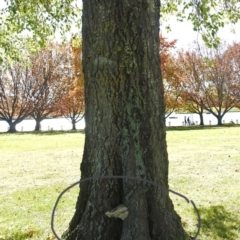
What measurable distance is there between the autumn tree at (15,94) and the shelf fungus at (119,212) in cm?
3624

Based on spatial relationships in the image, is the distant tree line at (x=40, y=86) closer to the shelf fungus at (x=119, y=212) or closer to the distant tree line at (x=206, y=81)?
the distant tree line at (x=206, y=81)

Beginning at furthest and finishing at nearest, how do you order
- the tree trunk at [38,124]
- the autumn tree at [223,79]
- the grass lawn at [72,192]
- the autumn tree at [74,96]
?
Answer: the tree trunk at [38,124]
the autumn tree at [223,79]
the autumn tree at [74,96]
the grass lawn at [72,192]

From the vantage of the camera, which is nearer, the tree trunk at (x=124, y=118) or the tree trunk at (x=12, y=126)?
the tree trunk at (x=124, y=118)

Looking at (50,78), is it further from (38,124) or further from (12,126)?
(12,126)

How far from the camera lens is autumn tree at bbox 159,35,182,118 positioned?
3400cm

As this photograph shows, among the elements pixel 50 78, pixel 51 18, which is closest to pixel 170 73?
pixel 50 78

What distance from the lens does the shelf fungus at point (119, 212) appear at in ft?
11.5

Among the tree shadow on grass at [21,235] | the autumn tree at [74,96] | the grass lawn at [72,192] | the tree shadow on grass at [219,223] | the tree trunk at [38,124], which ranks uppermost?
the autumn tree at [74,96]

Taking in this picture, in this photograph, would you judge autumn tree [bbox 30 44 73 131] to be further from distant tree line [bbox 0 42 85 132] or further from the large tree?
the large tree

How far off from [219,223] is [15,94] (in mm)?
36027

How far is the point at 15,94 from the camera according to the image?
38250 millimetres

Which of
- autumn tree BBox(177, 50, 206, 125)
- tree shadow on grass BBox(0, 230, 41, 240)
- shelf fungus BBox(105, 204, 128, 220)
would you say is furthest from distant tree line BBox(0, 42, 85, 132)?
shelf fungus BBox(105, 204, 128, 220)

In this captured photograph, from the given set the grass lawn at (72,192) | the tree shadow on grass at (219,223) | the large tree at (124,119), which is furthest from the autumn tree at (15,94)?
the large tree at (124,119)

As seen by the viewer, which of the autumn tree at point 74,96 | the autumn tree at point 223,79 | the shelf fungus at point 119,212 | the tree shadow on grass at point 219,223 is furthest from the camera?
the autumn tree at point 223,79
